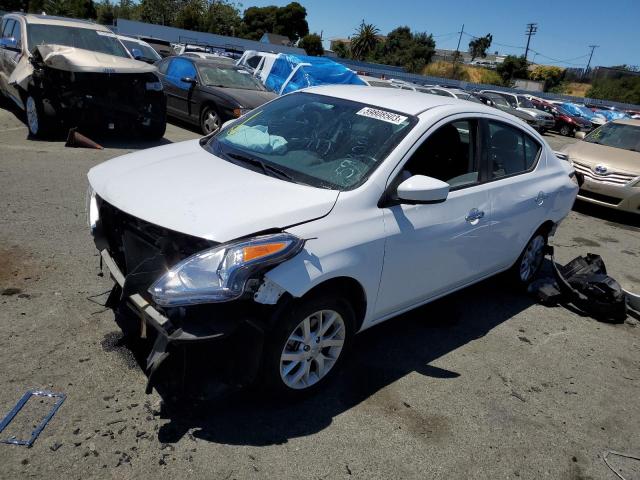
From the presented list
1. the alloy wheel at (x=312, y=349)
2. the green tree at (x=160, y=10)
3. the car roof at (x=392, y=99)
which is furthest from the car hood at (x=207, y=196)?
the green tree at (x=160, y=10)

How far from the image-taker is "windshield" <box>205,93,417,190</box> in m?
3.20

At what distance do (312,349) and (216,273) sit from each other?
0.82 metres

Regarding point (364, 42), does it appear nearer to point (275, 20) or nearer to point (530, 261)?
point (275, 20)

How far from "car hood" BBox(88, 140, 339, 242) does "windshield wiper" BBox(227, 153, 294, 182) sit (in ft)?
0.23

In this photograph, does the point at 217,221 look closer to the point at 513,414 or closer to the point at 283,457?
the point at 283,457

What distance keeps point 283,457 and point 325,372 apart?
62 centimetres

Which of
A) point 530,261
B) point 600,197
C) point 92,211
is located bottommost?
point 530,261

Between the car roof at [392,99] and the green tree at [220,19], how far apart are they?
74506 mm

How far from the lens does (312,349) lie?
2.93 metres

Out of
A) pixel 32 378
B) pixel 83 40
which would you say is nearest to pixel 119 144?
pixel 83 40

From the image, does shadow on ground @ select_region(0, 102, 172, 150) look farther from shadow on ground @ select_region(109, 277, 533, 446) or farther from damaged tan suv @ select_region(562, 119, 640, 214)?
damaged tan suv @ select_region(562, 119, 640, 214)

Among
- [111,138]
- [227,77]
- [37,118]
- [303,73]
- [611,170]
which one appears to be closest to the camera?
[37,118]

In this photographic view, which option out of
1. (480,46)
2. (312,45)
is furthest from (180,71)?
(480,46)

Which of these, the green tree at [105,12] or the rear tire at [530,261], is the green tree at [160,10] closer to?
the green tree at [105,12]
